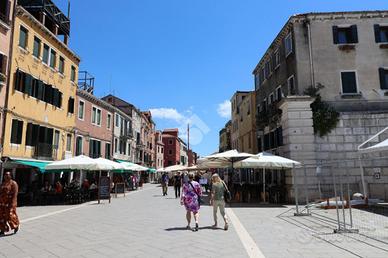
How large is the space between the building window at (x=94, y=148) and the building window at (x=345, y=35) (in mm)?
22684

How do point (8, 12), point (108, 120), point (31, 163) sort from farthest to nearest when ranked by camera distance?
point (108, 120), point (8, 12), point (31, 163)

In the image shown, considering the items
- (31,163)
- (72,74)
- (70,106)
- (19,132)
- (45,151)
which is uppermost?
(72,74)

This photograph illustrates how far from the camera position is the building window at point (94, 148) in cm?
3223

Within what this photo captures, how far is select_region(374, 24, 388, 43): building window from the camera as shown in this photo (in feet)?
65.8

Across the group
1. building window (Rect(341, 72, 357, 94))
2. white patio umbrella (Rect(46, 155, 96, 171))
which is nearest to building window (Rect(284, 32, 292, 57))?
building window (Rect(341, 72, 357, 94))

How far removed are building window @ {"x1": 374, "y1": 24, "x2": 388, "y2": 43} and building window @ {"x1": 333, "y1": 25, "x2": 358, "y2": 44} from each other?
3.97ft

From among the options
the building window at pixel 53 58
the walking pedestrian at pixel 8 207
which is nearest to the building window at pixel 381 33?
the walking pedestrian at pixel 8 207

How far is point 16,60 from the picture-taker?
794 inches

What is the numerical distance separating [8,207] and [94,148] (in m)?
24.4

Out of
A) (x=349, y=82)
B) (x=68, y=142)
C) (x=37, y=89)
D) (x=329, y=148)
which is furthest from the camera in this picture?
(x=68, y=142)

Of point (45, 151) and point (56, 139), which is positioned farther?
point (56, 139)

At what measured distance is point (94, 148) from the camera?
109 feet

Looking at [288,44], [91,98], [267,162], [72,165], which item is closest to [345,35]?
[288,44]

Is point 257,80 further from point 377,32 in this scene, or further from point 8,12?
point 8,12
